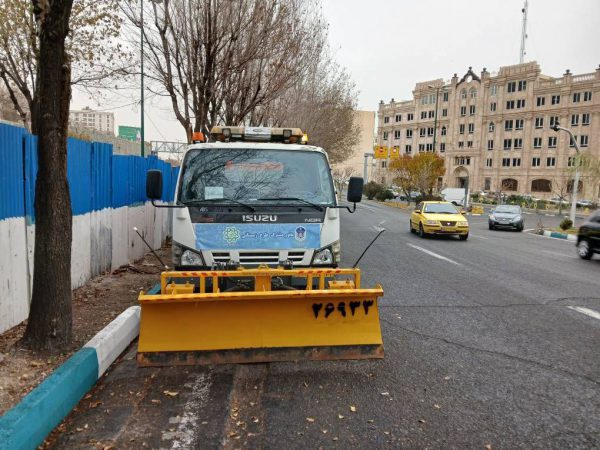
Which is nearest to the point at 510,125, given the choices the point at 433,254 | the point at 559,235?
the point at 559,235

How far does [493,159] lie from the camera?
80562mm

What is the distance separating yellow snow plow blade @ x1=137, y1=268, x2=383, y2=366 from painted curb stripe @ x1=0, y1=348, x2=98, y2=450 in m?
0.45

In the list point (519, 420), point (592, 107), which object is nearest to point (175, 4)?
point (519, 420)

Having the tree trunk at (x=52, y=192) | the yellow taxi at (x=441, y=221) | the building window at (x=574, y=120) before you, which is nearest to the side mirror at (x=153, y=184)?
the tree trunk at (x=52, y=192)

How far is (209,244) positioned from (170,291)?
0.89 m

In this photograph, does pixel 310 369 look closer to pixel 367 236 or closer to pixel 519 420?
pixel 519 420

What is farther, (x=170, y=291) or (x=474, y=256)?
Result: (x=474, y=256)

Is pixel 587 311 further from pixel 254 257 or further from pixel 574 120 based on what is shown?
pixel 574 120

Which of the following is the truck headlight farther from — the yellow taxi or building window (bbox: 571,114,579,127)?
building window (bbox: 571,114,579,127)

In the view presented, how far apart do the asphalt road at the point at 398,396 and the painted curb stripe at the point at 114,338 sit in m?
0.13

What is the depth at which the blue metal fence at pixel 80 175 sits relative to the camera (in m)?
5.26

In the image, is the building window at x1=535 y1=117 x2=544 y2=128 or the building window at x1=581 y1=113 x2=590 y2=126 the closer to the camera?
the building window at x1=581 y1=113 x2=590 y2=126

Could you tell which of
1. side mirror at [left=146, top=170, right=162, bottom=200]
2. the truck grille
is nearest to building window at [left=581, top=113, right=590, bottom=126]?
the truck grille

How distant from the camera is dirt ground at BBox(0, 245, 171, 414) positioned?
3855 millimetres
